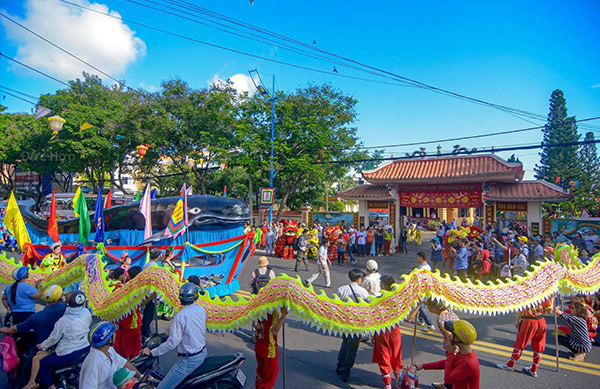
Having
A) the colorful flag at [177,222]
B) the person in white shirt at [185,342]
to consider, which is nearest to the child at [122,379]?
the person in white shirt at [185,342]

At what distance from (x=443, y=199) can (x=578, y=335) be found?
11423mm

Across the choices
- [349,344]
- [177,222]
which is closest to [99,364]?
[349,344]

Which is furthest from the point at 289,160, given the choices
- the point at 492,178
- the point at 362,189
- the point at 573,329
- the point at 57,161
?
the point at 57,161

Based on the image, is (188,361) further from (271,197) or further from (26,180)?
(26,180)

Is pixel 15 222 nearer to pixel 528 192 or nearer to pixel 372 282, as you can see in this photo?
→ pixel 372 282

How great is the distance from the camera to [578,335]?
18.1 ft

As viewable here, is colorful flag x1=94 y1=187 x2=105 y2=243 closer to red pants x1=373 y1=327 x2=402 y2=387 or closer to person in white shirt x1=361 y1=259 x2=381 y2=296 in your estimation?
person in white shirt x1=361 y1=259 x2=381 y2=296

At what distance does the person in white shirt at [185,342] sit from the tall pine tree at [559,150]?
1637 inches

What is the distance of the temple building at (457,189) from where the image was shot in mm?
14625

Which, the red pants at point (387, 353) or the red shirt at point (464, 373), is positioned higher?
the red shirt at point (464, 373)

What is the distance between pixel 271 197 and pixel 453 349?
14667 millimetres

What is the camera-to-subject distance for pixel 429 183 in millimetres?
16703

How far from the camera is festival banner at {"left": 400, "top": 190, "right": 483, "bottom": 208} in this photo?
15541 mm

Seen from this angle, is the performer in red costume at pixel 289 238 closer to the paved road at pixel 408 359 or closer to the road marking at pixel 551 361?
the paved road at pixel 408 359
